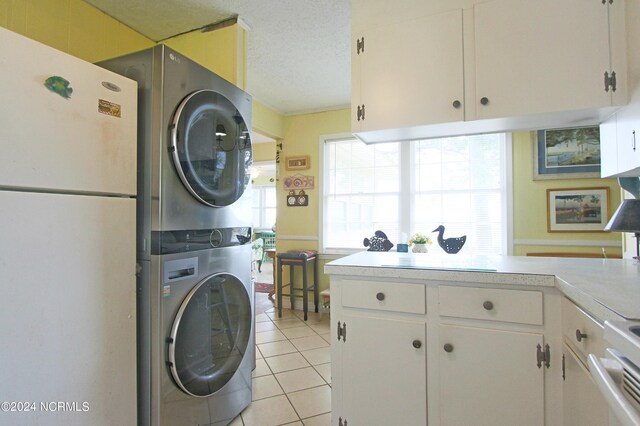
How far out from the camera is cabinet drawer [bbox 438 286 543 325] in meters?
1.21

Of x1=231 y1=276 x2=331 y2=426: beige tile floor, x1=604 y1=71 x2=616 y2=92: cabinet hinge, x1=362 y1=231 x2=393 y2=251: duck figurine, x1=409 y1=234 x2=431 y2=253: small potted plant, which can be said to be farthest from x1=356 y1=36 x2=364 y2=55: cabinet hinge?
x1=231 y1=276 x2=331 y2=426: beige tile floor

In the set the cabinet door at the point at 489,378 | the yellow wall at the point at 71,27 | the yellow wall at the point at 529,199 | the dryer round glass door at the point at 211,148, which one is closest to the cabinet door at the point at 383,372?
the cabinet door at the point at 489,378

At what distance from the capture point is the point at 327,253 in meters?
4.03

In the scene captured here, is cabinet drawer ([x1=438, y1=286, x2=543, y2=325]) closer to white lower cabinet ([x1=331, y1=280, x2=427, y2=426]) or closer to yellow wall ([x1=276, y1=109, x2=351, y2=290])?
white lower cabinet ([x1=331, y1=280, x2=427, y2=426])

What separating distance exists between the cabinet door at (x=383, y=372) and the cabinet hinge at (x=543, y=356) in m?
0.42

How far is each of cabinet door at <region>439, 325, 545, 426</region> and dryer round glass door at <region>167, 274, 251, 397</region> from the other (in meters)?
1.09

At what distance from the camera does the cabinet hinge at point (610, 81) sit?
51.5 inches

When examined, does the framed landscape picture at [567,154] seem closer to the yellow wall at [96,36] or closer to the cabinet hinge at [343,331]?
the cabinet hinge at [343,331]

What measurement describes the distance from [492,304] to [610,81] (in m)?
1.09

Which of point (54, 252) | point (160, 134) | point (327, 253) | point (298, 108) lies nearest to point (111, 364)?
point (54, 252)

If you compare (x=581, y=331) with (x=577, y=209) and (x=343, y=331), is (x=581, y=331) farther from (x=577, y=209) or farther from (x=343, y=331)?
(x=577, y=209)

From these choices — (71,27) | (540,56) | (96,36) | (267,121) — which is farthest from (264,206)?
(540,56)

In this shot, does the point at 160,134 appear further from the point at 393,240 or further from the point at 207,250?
the point at 393,240

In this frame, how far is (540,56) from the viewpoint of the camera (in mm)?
1391
